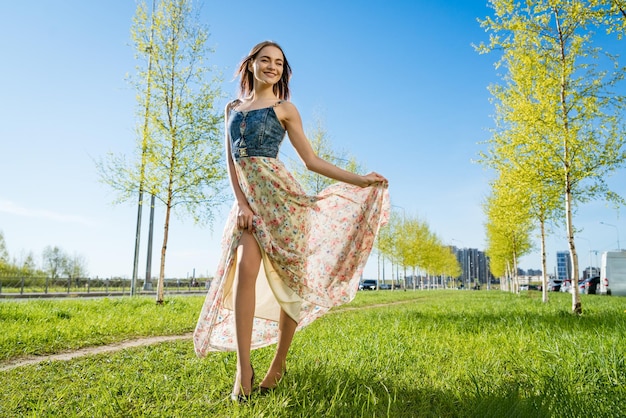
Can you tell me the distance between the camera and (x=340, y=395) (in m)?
3.05

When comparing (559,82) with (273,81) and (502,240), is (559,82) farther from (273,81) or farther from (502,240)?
(502,240)

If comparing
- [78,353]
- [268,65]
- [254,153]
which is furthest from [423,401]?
[78,353]

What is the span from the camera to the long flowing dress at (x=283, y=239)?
335 cm

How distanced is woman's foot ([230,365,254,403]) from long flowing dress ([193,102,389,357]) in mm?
524

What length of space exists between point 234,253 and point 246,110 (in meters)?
1.07

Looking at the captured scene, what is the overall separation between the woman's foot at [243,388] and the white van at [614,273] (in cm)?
3247

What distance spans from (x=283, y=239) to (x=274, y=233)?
80 mm

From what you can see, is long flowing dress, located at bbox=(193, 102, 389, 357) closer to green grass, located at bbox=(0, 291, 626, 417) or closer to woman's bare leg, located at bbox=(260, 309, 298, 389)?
woman's bare leg, located at bbox=(260, 309, 298, 389)

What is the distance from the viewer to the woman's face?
349 cm

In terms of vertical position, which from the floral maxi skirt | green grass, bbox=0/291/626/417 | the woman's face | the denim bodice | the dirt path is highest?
the woman's face

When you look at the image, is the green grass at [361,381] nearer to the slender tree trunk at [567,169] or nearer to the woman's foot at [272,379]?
the woman's foot at [272,379]

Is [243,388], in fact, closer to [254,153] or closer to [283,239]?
[283,239]

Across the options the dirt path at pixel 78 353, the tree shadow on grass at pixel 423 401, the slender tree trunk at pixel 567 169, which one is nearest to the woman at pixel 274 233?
the tree shadow on grass at pixel 423 401

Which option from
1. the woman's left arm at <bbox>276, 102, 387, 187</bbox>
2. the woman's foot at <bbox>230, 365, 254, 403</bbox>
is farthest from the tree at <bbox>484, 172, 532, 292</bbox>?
the woman's foot at <bbox>230, 365, 254, 403</bbox>
